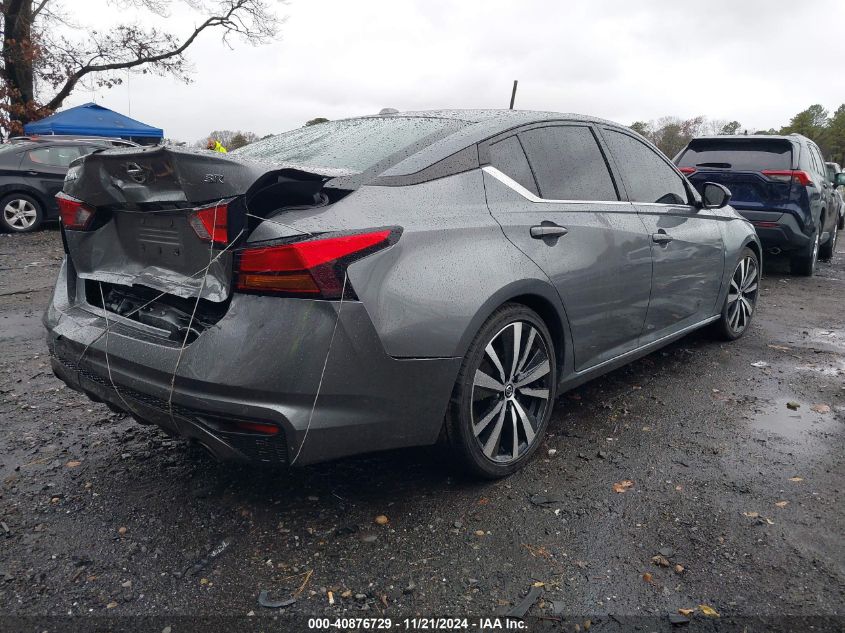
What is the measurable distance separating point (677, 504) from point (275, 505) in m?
1.62

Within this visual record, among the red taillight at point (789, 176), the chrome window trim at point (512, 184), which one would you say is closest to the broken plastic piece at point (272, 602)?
the chrome window trim at point (512, 184)

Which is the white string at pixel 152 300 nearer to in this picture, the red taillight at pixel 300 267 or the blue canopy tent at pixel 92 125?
the red taillight at pixel 300 267

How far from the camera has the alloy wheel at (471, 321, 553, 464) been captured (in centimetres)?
267

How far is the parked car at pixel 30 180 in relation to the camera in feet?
34.9

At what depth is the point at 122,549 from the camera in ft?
7.71

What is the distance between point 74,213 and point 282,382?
1335 millimetres

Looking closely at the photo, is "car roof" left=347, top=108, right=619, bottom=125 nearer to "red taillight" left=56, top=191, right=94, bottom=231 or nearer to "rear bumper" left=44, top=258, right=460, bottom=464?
"rear bumper" left=44, top=258, right=460, bottom=464

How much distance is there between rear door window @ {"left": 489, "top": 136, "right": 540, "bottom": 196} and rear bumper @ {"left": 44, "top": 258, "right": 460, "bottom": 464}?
95cm

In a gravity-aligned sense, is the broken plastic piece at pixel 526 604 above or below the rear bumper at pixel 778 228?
below

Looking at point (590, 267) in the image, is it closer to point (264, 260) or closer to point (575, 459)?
point (575, 459)

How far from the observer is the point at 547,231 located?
114 inches

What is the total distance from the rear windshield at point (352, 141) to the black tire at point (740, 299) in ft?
9.49

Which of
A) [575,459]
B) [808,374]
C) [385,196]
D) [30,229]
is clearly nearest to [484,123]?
[385,196]

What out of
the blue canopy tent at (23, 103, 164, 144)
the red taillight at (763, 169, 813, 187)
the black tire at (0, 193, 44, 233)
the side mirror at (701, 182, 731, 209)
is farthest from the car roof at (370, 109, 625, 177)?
the blue canopy tent at (23, 103, 164, 144)
